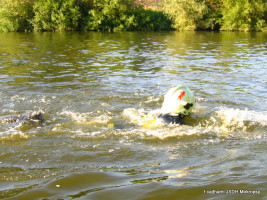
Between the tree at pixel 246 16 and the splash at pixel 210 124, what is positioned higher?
the tree at pixel 246 16

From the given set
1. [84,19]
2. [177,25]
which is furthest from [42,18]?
[177,25]

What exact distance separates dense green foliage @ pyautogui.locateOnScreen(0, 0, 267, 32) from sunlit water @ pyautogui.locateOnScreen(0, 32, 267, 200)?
3012cm

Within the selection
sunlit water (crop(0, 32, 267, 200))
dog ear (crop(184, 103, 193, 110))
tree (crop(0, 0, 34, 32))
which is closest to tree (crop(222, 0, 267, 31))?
tree (crop(0, 0, 34, 32))

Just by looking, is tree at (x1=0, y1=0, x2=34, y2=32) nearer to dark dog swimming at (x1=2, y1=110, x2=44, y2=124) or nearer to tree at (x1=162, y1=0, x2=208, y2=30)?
tree at (x1=162, y1=0, x2=208, y2=30)

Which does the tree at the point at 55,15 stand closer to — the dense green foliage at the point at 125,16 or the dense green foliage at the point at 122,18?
the dense green foliage at the point at 125,16

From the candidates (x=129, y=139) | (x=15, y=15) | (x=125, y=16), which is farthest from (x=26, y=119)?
(x=15, y=15)

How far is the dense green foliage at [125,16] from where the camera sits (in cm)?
4056

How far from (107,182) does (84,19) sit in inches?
1605

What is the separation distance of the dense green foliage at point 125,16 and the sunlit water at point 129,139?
30.1m

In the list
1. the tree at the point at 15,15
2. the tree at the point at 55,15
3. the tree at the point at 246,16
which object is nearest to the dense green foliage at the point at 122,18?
the tree at the point at 55,15

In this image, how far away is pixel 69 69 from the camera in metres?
13.6

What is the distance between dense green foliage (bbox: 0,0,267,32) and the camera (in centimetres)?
4056

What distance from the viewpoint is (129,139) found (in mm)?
5957

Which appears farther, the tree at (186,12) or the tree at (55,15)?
the tree at (55,15)
